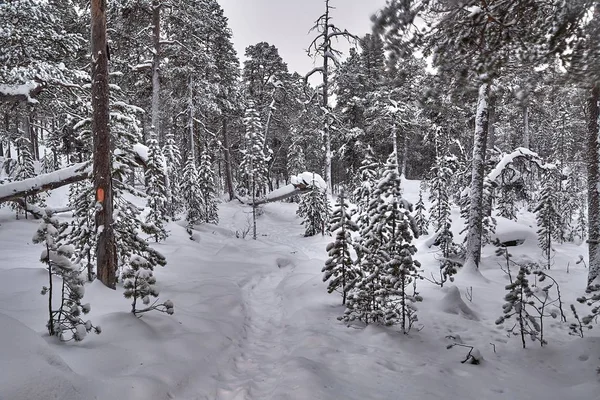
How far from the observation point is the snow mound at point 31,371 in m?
2.81

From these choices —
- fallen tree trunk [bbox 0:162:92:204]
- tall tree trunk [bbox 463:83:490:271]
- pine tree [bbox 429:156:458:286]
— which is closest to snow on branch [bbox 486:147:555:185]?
tall tree trunk [bbox 463:83:490:271]

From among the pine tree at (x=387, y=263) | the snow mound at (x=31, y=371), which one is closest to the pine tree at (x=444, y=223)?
the pine tree at (x=387, y=263)

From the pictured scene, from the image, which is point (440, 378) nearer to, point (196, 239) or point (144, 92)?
point (196, 239)

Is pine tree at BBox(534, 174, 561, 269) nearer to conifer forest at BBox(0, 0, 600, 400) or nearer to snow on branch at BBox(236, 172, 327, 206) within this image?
conifer forest at BBox(0, 0, 600, 400)

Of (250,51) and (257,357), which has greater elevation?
(250,51)

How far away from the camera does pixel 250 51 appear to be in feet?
99.3

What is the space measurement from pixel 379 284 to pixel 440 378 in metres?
2.39

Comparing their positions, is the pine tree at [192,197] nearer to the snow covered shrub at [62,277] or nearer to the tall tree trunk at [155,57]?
the tall tree trunk at [155,57]

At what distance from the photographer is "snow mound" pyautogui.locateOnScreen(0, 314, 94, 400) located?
2.81 meters

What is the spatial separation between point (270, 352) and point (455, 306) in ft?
14.0

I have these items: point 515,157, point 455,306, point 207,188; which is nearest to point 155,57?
point 207,188

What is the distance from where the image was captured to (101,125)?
639 cm

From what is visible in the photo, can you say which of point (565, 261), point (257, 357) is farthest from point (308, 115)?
point (257, 357)

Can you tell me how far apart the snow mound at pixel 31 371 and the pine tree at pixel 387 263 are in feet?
14.8
